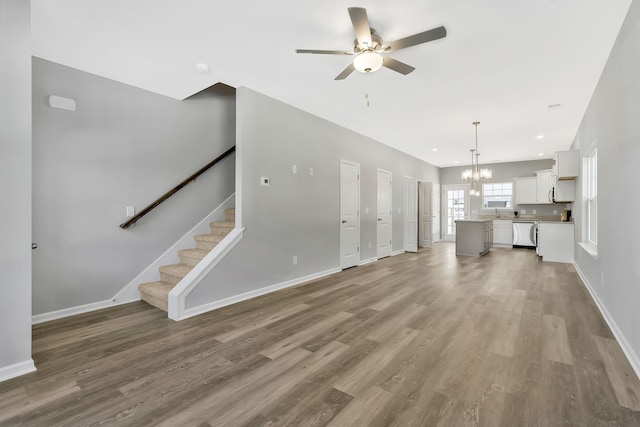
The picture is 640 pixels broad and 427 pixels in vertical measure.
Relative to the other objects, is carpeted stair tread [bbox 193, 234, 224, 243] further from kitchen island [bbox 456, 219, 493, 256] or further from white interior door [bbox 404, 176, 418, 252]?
kitchen island [bbox 456, 219, 493, 256]

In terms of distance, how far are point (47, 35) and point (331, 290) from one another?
403cm

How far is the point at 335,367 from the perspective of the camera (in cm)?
210

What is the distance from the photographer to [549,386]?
187 cm

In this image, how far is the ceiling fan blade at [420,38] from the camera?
2.11 meters

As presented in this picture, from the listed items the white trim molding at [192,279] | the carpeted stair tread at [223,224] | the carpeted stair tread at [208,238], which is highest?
the carpeted stair tread at [223,224]

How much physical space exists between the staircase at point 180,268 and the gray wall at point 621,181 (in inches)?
159

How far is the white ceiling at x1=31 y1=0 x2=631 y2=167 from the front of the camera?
89.1 inches

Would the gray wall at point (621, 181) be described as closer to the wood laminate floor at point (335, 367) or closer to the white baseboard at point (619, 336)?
the white baseboard at point (619, 336)

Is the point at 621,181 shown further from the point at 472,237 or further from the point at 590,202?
the point at 472,237

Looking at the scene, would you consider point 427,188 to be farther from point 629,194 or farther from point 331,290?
point 629,194

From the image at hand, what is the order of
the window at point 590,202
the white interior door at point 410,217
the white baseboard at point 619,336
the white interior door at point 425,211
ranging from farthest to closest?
the white interior door at point 425,211, the white interior door at point 410,217, the window at point 590,202, the white baseboard at point 619,336

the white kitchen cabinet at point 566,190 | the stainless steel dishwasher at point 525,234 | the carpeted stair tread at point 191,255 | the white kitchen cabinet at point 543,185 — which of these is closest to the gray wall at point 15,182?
the carpeted stair tread at point 191,255

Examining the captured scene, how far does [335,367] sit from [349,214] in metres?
3.75

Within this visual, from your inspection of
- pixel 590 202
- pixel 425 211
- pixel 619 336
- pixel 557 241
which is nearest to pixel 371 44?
pixel 619 336
